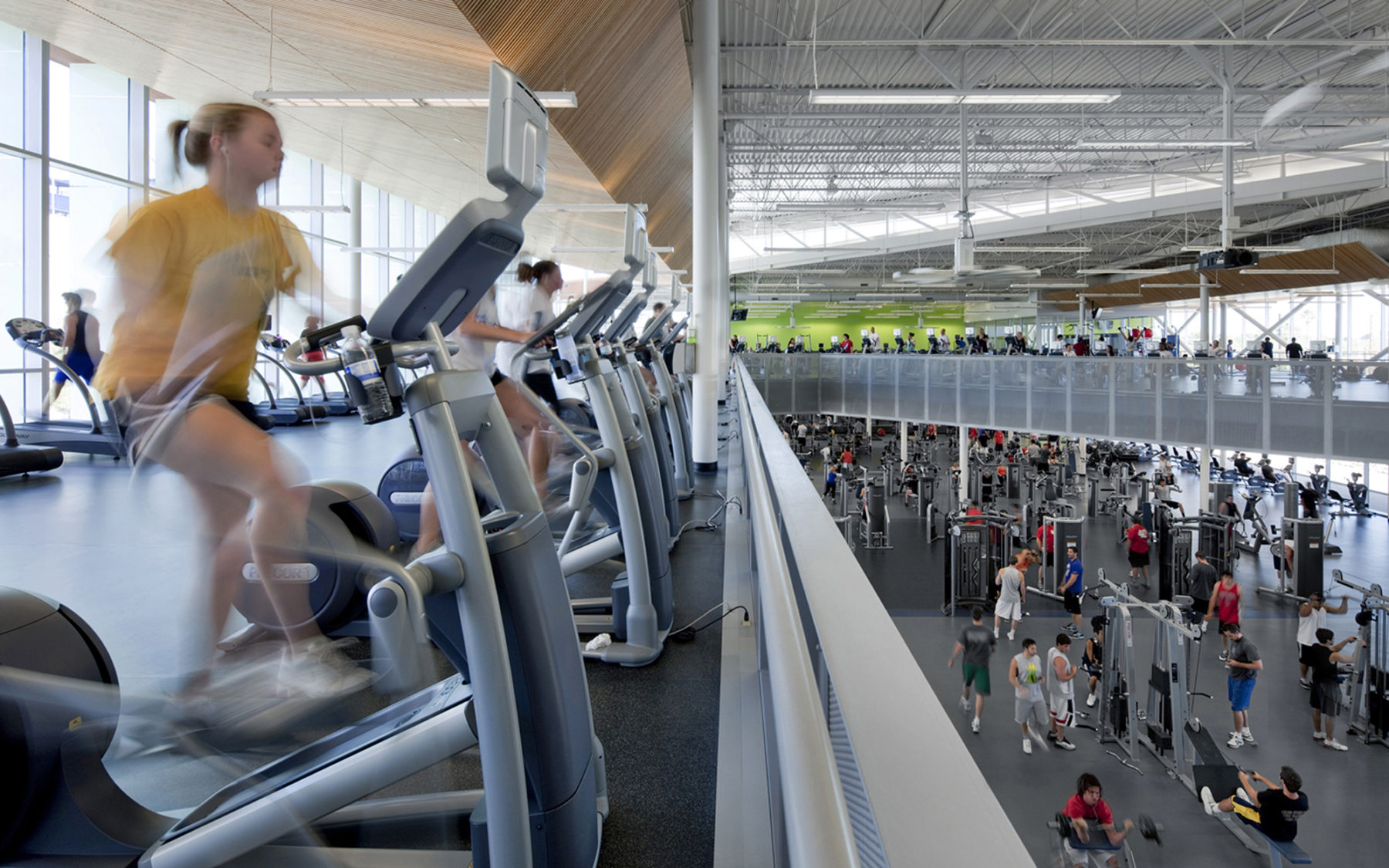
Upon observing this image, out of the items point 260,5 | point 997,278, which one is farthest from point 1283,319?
point 260,5

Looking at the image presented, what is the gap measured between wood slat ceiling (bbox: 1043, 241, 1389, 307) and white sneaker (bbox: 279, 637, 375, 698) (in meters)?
18.8

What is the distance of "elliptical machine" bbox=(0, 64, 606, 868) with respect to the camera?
1351mm

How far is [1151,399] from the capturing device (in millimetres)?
12992

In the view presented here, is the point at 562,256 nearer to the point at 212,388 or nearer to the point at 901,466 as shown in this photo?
the point at 901,466

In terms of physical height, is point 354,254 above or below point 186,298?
above

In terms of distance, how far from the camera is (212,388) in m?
1.73

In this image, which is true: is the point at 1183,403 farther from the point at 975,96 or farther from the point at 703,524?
the point at 703,524

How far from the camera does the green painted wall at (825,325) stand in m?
38.0

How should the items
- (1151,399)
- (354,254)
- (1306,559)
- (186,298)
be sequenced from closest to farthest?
(186,298) → (354,254) → (1306,559) → (1151,399)

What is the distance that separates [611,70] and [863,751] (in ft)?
24.1

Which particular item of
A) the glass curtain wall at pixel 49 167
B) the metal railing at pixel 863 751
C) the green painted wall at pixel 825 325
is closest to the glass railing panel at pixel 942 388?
the glass curtain wall at pixel 49 167

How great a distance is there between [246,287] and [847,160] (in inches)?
758

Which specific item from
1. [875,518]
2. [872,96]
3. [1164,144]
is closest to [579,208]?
[872,96]

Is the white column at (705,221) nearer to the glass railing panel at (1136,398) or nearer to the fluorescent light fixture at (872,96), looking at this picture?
the fluorescent light fixture at (872,96)
